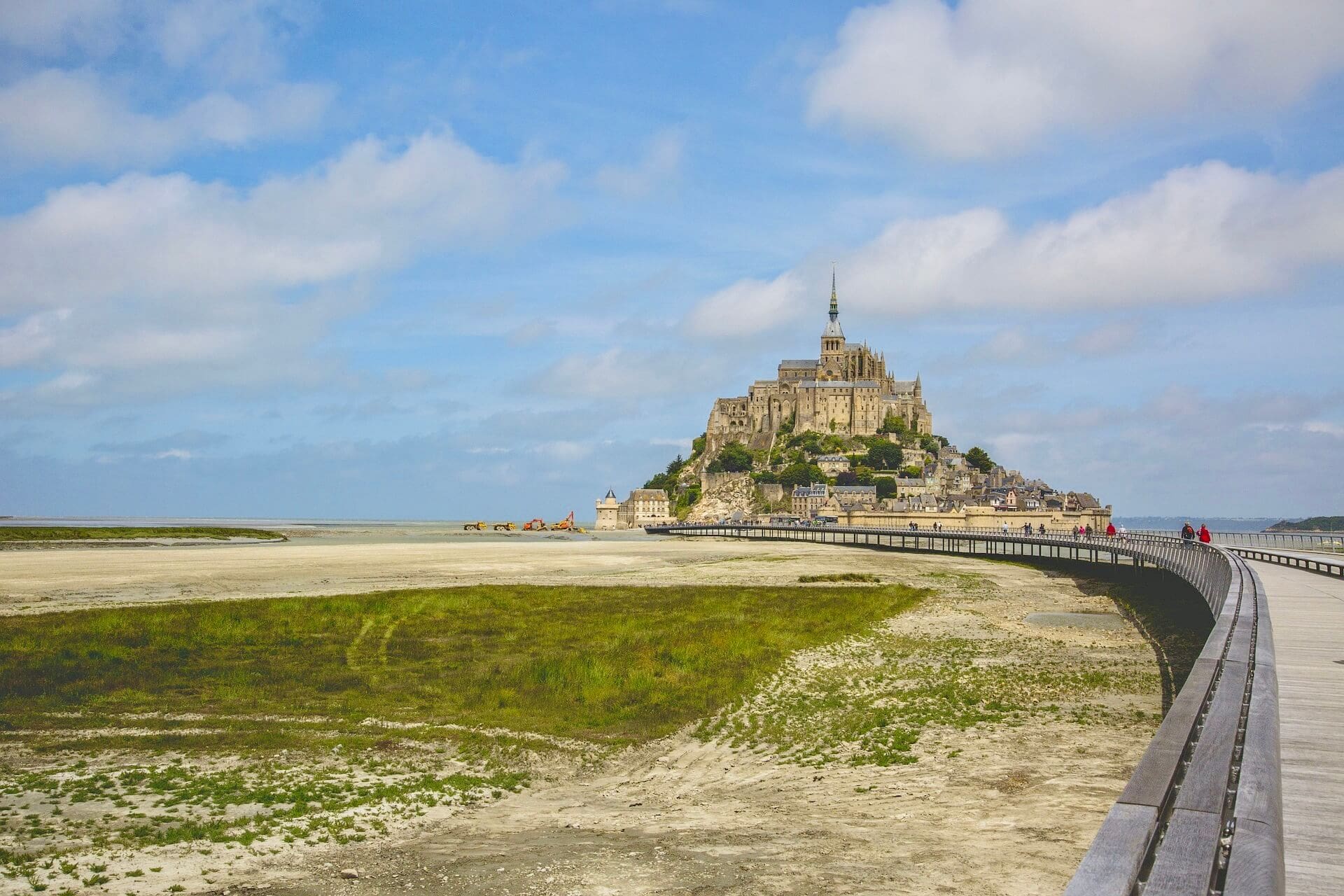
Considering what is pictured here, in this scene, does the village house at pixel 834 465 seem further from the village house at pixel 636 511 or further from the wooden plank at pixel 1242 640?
the wooden plank at pixel 1242 640

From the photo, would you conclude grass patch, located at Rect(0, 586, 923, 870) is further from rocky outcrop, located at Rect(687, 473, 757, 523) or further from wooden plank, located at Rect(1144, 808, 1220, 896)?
rocky outcrop, located at Rect(687, 473, 757, 523)

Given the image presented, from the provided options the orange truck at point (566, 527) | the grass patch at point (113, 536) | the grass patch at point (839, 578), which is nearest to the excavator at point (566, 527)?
the orange truck at point (566, 527)

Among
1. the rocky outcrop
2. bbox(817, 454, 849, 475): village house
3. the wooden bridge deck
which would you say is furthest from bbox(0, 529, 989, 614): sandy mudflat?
the rocky outcrop

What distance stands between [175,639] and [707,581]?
21.3 metres

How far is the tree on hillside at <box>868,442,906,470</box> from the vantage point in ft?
511

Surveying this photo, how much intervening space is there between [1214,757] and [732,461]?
528 ft

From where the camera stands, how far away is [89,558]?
50.6 m

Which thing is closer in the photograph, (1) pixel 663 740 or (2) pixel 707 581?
(1) pixel 663 740

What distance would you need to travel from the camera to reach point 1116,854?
12.4 feet

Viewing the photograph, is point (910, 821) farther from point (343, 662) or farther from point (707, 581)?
point (707, 581)

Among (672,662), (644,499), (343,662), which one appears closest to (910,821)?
(672,662)

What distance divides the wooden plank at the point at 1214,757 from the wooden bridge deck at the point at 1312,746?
47 cm

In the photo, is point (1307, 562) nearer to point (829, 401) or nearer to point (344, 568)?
point (344, 568)

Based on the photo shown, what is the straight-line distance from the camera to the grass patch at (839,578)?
41.1m
